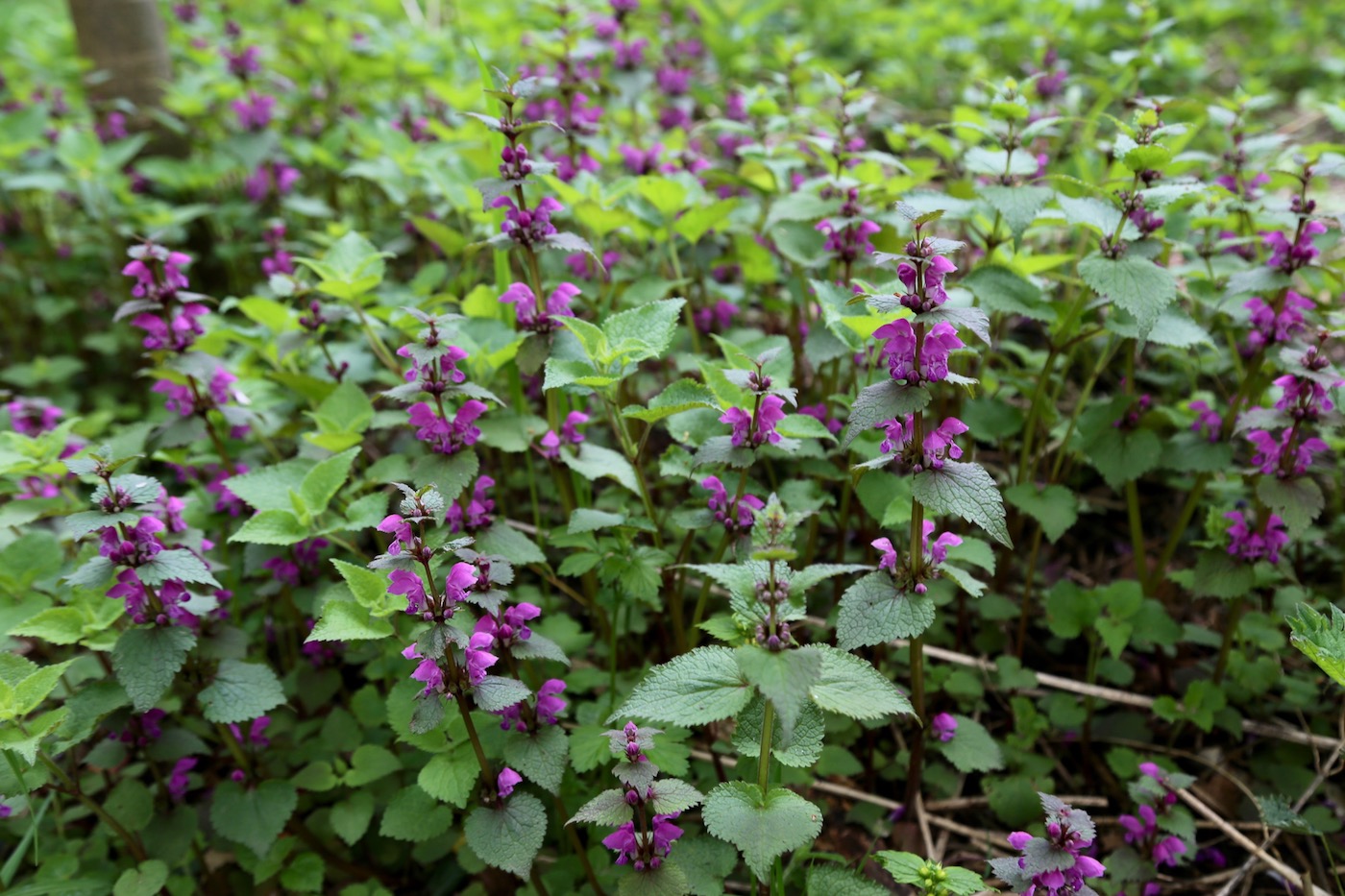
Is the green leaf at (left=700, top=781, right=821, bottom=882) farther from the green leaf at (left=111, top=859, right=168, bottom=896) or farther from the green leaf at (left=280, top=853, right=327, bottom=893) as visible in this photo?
the green leaf at (left=111, top=859, right=168, bottom=896)

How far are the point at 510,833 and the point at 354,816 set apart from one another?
0.69 metres

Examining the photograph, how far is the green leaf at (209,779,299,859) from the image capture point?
90.8 inches

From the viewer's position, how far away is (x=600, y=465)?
2363 mm

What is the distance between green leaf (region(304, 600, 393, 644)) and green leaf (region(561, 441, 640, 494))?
629mm

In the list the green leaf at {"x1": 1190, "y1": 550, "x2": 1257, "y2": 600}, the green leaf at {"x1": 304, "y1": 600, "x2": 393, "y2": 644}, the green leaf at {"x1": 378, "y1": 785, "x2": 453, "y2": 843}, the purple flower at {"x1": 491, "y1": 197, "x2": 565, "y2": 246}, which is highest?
the purple flower at {"x1": 491, "y1": 197, "x2": 565, "y2": 246}

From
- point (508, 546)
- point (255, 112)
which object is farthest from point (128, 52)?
point (508, 546)

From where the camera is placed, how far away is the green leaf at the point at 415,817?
7.03 ft

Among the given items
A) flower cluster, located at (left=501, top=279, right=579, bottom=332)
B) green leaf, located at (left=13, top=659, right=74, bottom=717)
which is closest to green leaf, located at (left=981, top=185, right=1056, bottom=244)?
flower cluster, located at (left=501, top=279, right=579, bottom=332)

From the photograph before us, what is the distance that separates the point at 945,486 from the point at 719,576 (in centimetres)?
58

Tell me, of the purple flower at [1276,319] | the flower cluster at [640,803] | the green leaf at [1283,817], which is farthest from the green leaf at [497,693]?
the purple flower at [1276,319]

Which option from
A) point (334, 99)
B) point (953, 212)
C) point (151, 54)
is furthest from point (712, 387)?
point (151, 54)

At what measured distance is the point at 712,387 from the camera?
2.24 m

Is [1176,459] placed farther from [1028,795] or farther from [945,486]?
[945,486]

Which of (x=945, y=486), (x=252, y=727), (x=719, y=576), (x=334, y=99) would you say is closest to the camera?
Answer: (x=719, y=576)
